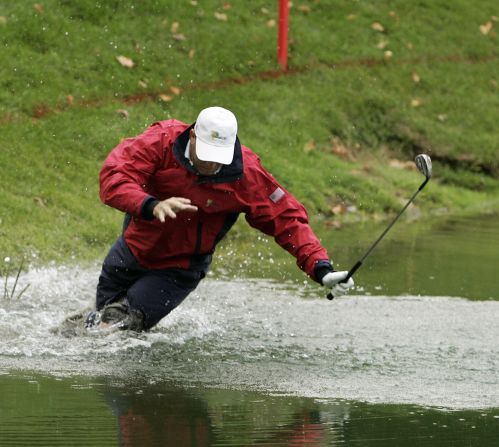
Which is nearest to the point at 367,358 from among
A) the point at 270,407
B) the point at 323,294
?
the point at 270,407

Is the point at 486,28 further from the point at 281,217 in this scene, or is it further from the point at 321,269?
the point at 321,269

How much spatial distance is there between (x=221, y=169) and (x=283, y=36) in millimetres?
9979

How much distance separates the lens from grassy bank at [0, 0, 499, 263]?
13.4 meters

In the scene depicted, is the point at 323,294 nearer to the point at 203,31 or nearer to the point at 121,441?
the point at 121,441

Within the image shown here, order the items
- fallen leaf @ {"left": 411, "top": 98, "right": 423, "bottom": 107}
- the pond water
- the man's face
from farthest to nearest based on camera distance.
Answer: fallen leaf @ {"left": 411, "top": 98, "right": 423, "bottom": 107}
the man's face
the pond water

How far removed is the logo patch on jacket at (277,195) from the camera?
7.81 metres

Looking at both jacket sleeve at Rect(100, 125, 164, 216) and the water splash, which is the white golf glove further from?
jacket sleeve at Rect(100, 125, 164, 216)

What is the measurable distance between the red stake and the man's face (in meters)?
9.57

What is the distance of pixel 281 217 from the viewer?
7.84 meters

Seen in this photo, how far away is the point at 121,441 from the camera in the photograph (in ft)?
18.2

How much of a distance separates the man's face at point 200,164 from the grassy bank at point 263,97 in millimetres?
4014

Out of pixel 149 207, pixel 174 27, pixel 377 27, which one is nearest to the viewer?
pixel 149 207

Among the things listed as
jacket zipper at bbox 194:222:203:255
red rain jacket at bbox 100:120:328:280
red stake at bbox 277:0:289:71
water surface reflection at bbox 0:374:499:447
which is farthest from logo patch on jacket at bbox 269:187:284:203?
red stake at bbox 277:0:289:71

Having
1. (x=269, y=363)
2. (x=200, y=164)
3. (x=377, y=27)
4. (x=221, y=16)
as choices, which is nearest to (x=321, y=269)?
(x=269, y=363)
